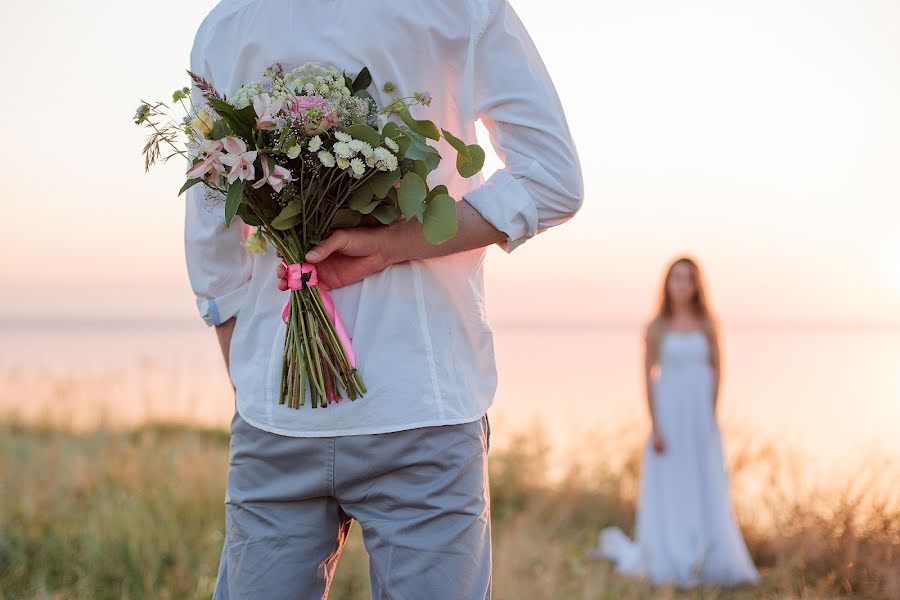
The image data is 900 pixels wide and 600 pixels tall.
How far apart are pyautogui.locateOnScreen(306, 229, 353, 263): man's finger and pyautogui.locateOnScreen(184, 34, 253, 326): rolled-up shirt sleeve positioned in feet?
1.36

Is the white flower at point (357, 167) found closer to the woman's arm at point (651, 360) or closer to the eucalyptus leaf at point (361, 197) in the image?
the eucalyptus leaf at point (361, 197)

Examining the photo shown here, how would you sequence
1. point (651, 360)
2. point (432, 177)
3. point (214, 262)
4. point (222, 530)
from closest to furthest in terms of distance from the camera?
1. point (432, 177)
2. point (214, 262)
3. point (222, 530)
4. point (651, 360)

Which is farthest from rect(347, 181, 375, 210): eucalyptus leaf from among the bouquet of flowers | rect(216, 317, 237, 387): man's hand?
rect(216, 317, 237, 387): man's hand

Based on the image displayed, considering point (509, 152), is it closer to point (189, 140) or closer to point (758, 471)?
point (189, 140)

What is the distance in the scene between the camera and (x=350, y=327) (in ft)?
4.85

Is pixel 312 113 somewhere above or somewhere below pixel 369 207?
above

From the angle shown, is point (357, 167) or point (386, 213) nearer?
point (357, 167)

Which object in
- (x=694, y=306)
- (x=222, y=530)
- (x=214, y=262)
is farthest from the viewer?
(x=694, y=306)

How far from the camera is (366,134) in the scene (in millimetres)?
1329

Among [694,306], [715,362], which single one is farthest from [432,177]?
[694,306]

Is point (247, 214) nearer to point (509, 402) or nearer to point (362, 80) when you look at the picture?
point (362, 80)

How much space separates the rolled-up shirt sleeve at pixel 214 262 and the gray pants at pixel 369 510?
38 cm

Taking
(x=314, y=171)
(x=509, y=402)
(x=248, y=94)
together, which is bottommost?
(x=509, y=402)

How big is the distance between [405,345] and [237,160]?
1.38ft
